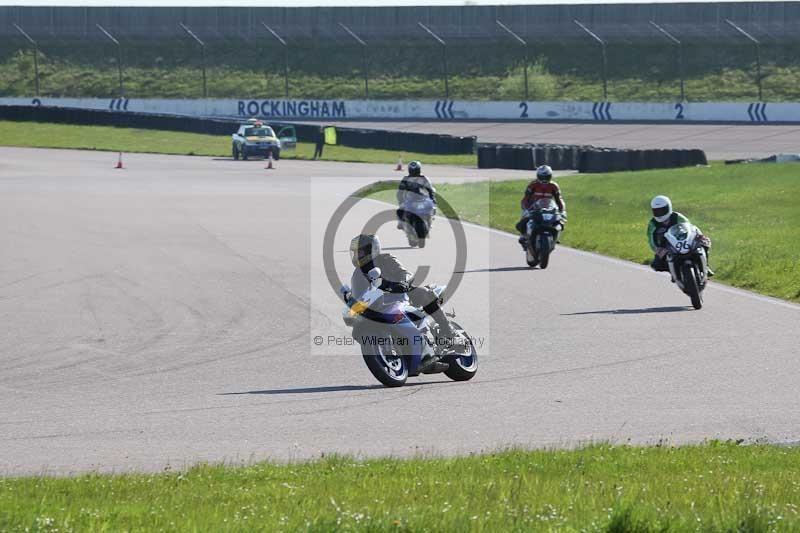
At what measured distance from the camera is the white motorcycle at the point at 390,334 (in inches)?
454

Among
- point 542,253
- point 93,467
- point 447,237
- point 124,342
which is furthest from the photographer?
point 447,237

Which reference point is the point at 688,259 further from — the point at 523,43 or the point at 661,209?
the point at 523,43

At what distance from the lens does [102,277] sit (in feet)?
65.9

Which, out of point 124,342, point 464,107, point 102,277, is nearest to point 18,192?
point 102,277

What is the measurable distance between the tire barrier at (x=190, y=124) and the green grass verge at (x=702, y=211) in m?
11.4

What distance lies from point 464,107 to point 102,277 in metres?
49.6

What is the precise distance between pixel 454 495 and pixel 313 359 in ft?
20.2

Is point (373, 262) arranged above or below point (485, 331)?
above

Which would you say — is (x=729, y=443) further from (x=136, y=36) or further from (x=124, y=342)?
(x=136, y=36)

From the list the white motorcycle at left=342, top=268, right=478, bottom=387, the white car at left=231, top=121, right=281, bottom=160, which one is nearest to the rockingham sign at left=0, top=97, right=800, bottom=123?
the white car at left=231, top=121, right=281, bottom=160

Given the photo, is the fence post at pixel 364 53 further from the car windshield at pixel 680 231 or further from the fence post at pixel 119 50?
the car windshield at pixel 680 231

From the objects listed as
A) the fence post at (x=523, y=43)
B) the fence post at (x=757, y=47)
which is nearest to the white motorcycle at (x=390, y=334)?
the fence post at (x=757, y=47)

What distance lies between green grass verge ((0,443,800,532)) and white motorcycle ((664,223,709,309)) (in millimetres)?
8200

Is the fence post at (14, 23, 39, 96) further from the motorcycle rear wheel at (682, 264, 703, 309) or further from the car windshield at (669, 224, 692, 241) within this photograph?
the motorcycle rear wheel at (682, 264, 703, 309)
